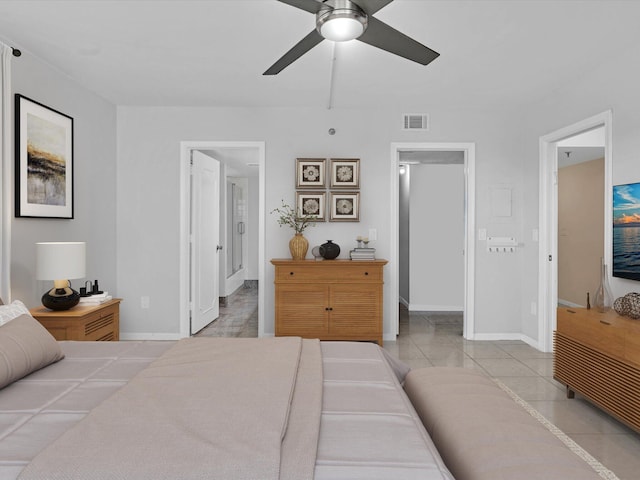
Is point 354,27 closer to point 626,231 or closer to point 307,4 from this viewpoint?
point 307,4

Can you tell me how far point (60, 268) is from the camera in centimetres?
288

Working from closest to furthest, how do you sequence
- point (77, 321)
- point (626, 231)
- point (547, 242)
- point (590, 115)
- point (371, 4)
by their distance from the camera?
point (371, 4)
point (77, 321)
point (626, 231)
point (590, 115)
point (547, 242)

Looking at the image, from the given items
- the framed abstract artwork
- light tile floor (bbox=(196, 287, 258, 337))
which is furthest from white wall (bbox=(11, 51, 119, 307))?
light tile floor (bbox=(196, 287, 258, 337))

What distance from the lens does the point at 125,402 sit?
133 centimetres

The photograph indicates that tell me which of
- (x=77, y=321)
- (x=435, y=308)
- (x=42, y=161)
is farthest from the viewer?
(x=435, y=308)

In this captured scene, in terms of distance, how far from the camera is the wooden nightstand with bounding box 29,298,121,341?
2.86 metres

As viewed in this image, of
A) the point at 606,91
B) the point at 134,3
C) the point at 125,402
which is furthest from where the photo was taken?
the point at 606,91

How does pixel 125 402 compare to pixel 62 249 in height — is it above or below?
below

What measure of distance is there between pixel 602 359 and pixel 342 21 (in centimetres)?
249

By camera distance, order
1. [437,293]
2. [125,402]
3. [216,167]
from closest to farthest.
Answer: [125,402] < [216,167] < [437,293]

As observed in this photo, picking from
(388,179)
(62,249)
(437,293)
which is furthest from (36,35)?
(437,293)

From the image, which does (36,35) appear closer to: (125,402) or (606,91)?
(125,402)

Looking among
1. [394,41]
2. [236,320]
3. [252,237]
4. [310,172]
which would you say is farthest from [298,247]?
[252,237]

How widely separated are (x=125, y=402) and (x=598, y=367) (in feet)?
8.98
